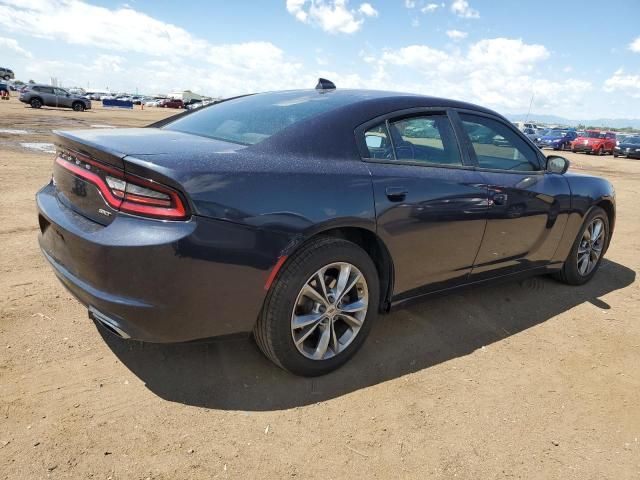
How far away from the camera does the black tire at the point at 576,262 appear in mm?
4316

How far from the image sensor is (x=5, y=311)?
123 inches

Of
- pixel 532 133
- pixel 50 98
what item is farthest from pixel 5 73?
pixel 532 133

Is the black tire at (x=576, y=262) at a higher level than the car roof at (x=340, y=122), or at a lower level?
lower

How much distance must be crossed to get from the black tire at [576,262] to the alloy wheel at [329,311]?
2563mm

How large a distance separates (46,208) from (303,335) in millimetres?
1580

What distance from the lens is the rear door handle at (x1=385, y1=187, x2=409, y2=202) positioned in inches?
107

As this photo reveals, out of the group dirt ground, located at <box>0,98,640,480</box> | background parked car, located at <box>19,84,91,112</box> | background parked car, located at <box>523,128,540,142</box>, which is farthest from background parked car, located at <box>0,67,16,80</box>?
dirt ground, located at <box>0,98,640,480</box>

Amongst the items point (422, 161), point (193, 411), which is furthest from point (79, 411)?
point (422, 161)

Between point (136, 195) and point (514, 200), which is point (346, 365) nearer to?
point (136, 195)

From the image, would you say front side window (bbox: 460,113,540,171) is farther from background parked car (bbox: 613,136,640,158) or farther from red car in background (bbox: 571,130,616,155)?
red car in background (bbox: 571,130,616,155)

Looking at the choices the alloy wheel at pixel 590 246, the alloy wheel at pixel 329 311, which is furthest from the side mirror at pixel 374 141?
the alloy wheel at pixel 590 246

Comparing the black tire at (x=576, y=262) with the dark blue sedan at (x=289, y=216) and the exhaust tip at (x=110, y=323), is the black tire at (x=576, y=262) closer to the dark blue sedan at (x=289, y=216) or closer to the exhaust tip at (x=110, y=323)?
the dark blue sedan at (x=289, y=216)

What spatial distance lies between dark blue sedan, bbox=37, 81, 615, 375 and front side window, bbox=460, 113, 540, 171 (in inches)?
0.6

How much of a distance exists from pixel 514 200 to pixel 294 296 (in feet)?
6.41
